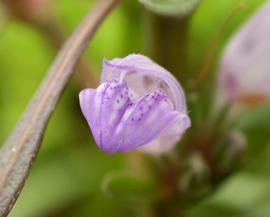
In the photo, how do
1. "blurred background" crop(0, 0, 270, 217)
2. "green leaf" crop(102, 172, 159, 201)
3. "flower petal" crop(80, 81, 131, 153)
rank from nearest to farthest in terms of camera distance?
"flower petal" crop(80, 81, 131, 153) < "green leaf" crop(102, 172, 159, 201) < "blurred background" crop(0, 0, 270, 217)

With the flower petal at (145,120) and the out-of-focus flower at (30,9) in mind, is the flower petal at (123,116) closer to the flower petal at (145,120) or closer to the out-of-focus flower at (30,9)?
the flower petal at (145,120)

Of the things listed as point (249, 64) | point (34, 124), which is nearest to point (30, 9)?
point (249, 64)

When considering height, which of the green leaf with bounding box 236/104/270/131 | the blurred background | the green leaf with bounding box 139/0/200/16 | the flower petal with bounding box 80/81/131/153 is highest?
the blurred background

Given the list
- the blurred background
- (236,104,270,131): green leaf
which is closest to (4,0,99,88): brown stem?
the blurred background

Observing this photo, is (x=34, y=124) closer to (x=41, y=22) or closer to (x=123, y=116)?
(x=123, y=116)

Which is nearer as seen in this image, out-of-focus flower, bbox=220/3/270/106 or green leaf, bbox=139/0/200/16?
green leaf, bbox=139/0/200/16

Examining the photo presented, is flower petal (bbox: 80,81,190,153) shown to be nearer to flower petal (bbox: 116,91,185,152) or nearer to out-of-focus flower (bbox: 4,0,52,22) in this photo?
flower petal (bbox: 116,91,185,152)
